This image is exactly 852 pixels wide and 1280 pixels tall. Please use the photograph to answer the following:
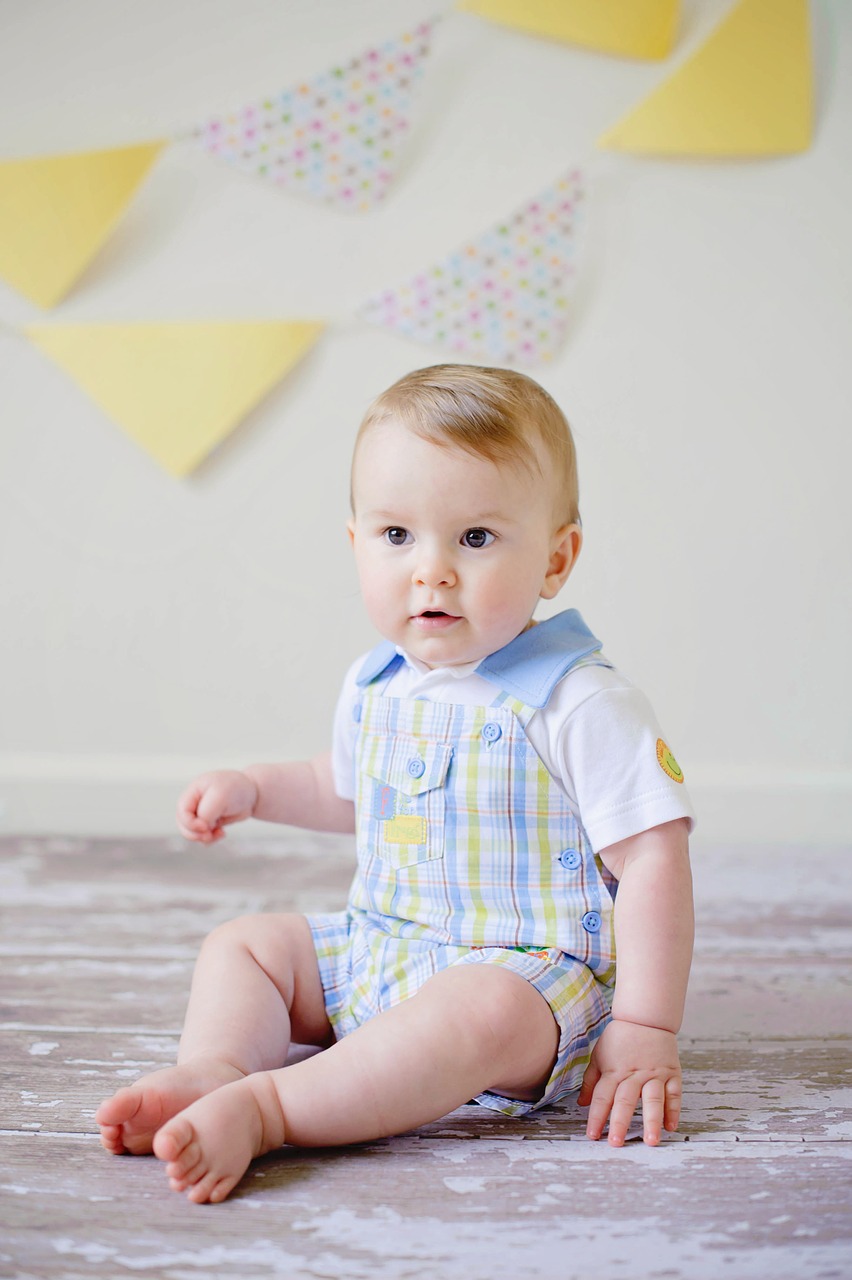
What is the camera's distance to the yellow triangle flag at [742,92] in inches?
73.5

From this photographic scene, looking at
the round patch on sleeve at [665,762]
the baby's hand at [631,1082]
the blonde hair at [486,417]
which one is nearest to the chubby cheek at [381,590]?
the blonde hair at [486,417]

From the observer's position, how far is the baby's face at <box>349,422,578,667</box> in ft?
2.95

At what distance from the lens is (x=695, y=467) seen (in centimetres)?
194

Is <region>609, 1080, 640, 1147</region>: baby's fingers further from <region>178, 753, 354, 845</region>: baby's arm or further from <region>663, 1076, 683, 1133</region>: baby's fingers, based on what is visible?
<region>178, 753, 354, 845</region>: baby's arm

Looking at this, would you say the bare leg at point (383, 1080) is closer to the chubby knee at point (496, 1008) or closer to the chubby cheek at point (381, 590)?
the chubby knee at point (496, 1008)

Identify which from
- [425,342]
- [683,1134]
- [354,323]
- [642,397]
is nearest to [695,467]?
[642,397]

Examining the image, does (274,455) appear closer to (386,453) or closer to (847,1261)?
(386,453)

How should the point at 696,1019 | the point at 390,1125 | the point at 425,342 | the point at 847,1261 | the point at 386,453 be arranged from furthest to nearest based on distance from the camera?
1. the point at 425,342
2. the point at 696,1019
3. the point at 386,453
4. the point at 390,1125
5. the point at 847,1261

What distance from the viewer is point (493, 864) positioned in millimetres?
913

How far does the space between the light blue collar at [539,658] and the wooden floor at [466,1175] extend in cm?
32

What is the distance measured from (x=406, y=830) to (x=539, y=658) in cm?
18

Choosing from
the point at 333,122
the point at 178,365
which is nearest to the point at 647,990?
the point at 178,365

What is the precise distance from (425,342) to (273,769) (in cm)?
102

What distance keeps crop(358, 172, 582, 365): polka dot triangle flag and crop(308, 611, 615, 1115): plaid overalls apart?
1.06 m
